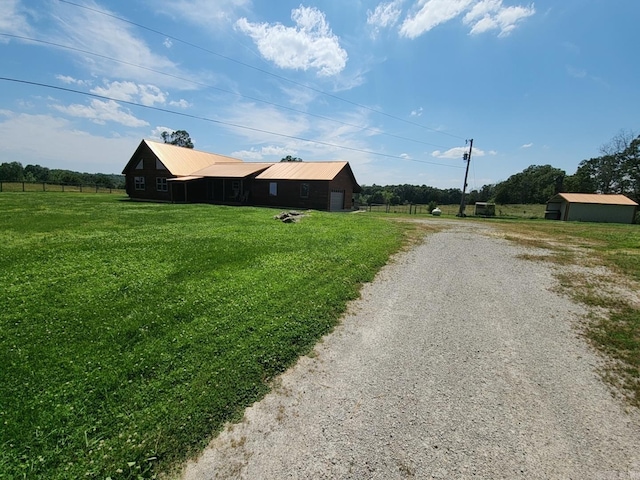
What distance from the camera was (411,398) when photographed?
10.5 feet

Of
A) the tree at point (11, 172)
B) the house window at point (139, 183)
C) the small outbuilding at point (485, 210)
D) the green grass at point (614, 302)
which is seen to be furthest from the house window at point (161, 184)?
the tree at point (11, 172)

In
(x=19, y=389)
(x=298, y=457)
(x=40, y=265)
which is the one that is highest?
(x=40, y=265)

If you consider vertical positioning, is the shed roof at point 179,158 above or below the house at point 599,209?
above

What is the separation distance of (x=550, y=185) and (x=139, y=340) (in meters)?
88.1

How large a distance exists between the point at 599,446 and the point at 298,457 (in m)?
2.65

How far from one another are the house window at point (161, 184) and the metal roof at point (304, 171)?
31.6ft

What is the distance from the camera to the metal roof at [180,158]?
30703mm

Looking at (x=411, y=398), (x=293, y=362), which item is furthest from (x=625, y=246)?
(x=293, y=362)

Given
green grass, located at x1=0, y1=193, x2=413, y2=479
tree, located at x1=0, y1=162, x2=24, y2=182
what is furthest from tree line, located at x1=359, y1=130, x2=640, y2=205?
tree, located at x1=0, y1=162, x2=24, y2=182

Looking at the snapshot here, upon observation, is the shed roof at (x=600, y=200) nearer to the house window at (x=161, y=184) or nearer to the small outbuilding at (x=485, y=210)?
the small outbuilding at (x=485, y=210)

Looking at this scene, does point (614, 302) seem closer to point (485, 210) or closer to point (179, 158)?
point (485, 210)

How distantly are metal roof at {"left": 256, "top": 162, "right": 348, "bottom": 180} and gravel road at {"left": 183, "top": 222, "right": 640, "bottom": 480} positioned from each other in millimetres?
23103

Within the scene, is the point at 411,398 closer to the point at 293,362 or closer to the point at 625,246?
the point at 293,362

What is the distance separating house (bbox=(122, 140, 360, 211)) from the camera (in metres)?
27.6
